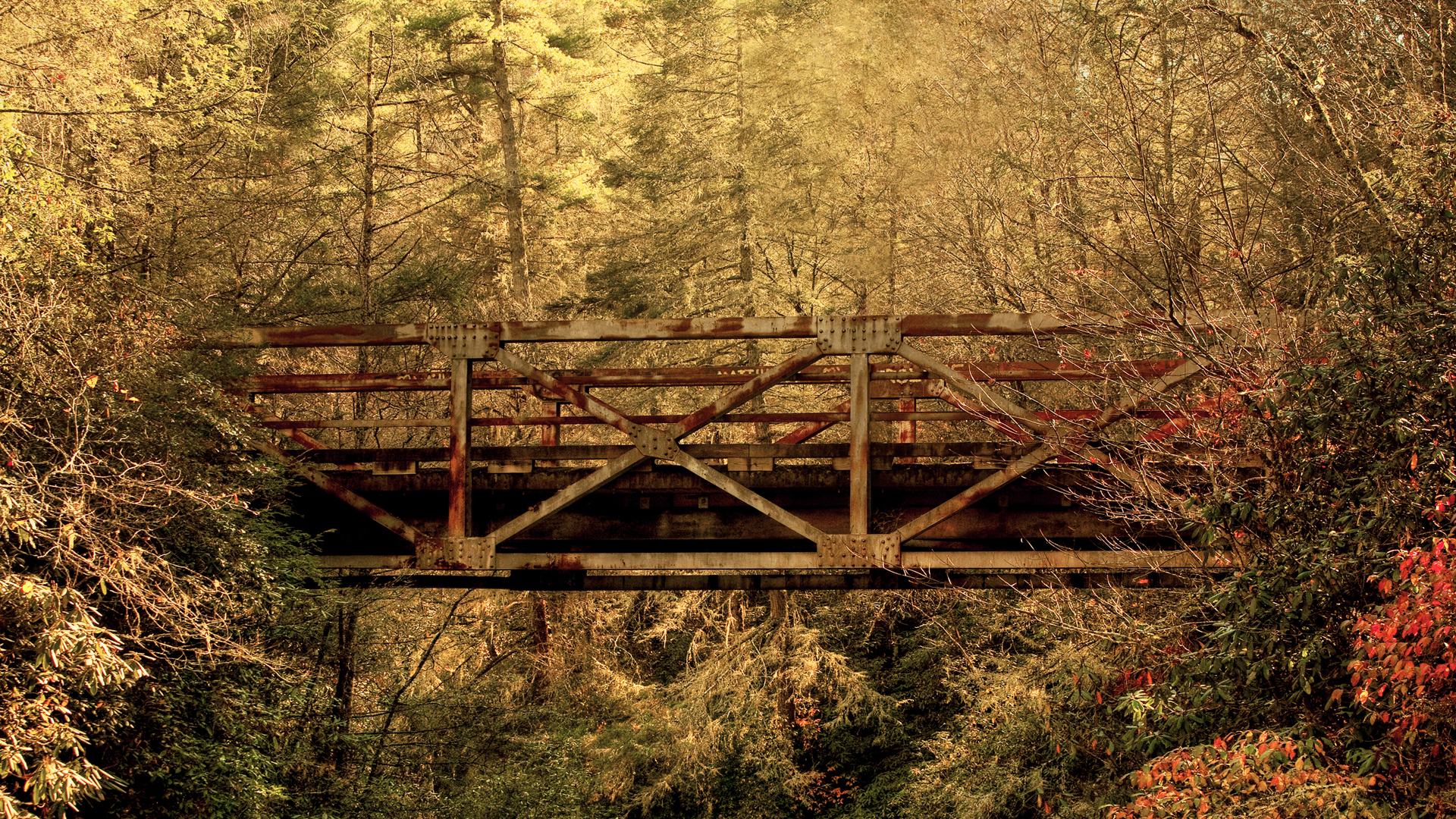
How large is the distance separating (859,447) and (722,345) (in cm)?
915

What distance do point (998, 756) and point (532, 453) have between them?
696 centimetres

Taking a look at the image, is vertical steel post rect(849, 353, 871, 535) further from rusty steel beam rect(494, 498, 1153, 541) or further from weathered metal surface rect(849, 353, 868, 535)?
rusty steel beam rect(494, 498, 1153, 541)

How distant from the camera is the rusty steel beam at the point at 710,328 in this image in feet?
23.1

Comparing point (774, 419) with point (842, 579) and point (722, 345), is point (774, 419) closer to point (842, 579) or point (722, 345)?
point (842, 579)

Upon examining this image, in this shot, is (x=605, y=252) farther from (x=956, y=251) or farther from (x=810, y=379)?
(x=810, y=379)

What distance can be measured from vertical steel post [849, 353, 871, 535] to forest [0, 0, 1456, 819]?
63.2 inches

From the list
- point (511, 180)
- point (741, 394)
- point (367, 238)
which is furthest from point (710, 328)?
point (511, 180)

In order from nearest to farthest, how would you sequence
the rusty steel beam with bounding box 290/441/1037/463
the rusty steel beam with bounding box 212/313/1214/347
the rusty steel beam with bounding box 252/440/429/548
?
1. the rusty steel beam with bounding box 212/313/1214/347
2. the rusty steel beam with bounding box 290/441/1037/463
3. the rusty steel beam with bounding box 252/440/429/548

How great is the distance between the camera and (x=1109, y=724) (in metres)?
9.89

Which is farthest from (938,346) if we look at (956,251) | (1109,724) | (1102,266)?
(1109,724)

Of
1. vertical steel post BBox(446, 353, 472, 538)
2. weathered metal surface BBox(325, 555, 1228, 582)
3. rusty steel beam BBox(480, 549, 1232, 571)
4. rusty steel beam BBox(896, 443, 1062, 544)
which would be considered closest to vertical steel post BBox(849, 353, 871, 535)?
rusty steel beam BBox(896, 443, 1062, 544)

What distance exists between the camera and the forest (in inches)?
242

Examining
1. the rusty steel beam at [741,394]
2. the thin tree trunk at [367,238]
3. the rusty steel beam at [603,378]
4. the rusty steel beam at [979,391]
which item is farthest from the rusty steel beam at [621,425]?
the thin tree trunk at [367,238]

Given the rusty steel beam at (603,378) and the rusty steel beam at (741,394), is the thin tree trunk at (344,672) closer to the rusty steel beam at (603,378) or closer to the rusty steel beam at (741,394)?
the rusty steel beam at (603,378)
